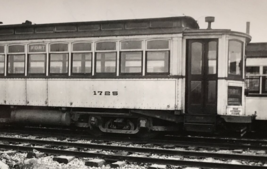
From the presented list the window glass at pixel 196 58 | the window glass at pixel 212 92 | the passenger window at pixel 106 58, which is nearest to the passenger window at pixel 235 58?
the window glass at pixel 212 92

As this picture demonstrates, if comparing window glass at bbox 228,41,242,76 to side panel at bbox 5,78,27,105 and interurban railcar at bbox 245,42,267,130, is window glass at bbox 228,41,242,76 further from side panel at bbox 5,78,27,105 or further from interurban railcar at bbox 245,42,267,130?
side panel at bbox 5,78,27,105

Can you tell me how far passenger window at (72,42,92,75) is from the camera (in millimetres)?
10320

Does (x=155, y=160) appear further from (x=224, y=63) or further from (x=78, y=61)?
(x=78, y=61)

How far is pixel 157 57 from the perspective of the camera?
31.8 ft

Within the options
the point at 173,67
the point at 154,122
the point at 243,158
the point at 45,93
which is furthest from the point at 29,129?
the point at 243,158

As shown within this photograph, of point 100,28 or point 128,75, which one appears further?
point 100,28

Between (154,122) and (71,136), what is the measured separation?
101 inches

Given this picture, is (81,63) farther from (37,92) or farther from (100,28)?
(37,92)

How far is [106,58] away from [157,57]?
4.93ft

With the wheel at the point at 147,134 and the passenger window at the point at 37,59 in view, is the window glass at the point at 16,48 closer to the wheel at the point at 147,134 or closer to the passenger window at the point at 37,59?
the passenger window at the point at 37,59

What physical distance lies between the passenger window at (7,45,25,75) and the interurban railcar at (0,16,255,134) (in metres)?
0.03

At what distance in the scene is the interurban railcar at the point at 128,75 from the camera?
944cm

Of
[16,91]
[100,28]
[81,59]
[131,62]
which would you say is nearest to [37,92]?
[16,91]

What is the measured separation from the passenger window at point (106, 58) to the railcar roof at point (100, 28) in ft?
1.13
